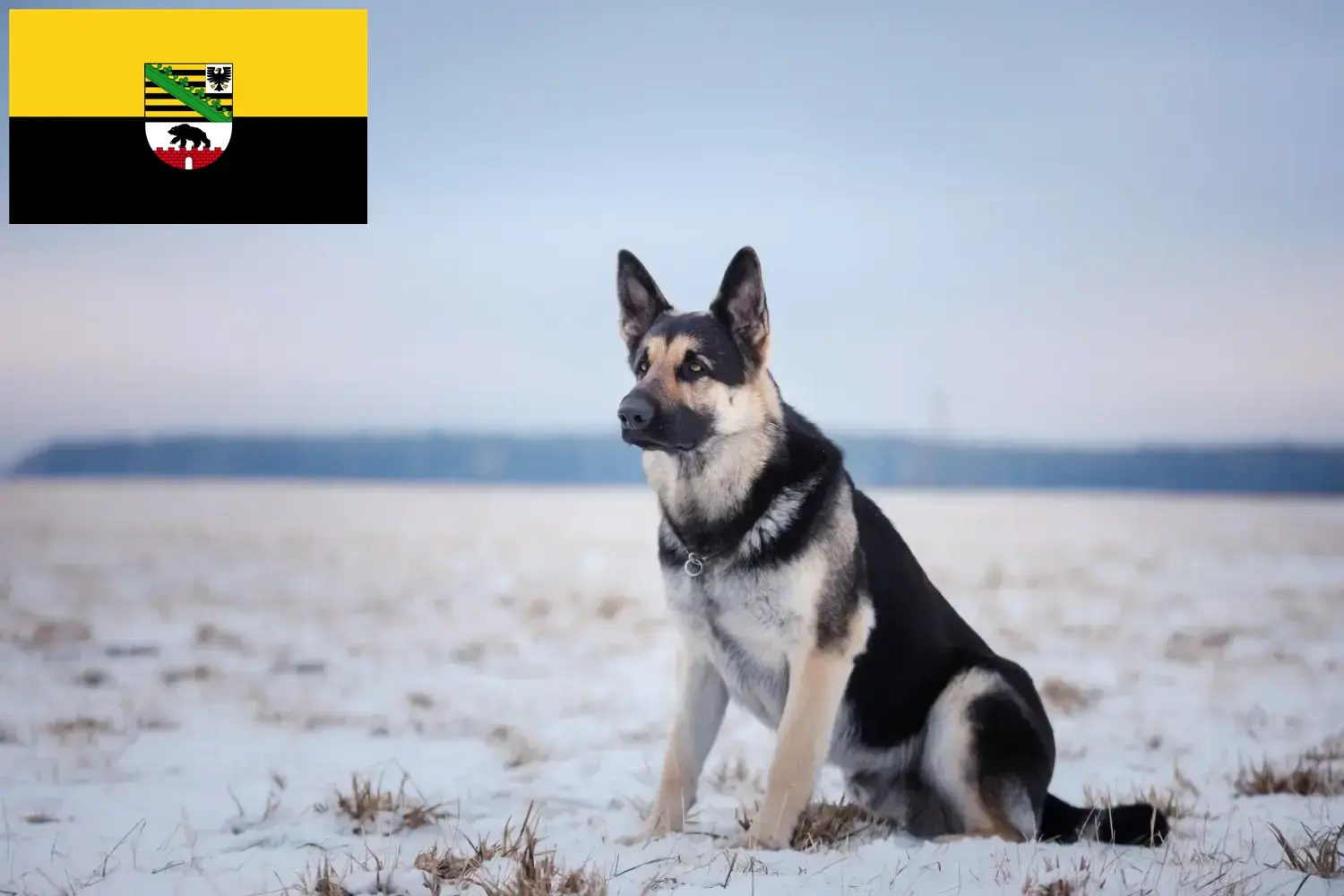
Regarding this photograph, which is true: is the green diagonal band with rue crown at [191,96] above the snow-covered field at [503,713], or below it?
above

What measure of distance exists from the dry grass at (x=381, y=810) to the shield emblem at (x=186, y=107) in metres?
6.48

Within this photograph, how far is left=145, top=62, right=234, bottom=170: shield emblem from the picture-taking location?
9039mm

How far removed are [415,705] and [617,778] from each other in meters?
2.54

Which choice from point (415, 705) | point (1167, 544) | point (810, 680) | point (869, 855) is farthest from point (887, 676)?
point (1167, 544)

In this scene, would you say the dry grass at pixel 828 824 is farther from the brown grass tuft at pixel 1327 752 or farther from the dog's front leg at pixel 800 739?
the brown grass tuft at pixel 1327 752

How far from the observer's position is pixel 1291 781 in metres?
5.53

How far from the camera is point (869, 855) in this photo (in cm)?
409

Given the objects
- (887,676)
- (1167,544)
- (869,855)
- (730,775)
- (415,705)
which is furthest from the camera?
(1167,544)

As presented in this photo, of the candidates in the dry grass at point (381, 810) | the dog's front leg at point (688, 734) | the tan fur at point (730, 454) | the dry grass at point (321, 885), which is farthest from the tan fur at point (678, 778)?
the dry grass at point (321, 885)

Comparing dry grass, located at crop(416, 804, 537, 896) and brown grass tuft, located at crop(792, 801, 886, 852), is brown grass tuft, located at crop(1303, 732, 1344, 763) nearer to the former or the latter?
brown grass tuft, located at crop(792, 801, 886, 852)

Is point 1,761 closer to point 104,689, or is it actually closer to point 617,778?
point 104,689

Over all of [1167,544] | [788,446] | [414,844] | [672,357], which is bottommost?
[1167,544]

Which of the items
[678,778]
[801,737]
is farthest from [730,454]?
[678,778]

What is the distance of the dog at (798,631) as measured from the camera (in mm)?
4297
